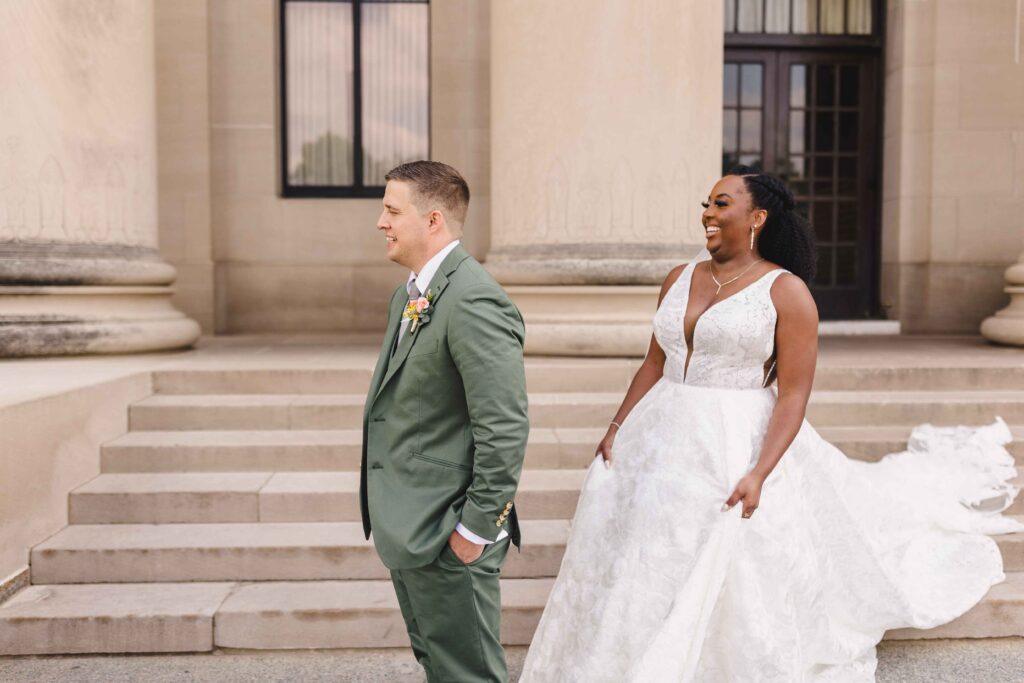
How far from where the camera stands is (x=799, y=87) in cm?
1099

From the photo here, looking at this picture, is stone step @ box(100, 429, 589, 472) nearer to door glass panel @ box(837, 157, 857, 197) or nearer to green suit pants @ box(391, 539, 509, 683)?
green suit pants @ box(391, 539, 509, 683)

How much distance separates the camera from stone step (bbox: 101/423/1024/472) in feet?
19.1

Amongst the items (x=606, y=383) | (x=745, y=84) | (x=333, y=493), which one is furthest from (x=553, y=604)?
(x=745, y=84)

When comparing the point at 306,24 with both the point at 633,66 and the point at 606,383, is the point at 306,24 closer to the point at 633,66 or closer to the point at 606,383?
the point at 633,66

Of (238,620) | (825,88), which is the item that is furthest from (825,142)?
(238,620)

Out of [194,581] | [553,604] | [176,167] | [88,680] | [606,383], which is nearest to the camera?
[553,604]

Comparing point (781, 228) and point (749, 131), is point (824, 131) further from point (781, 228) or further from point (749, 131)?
point (781, 228)

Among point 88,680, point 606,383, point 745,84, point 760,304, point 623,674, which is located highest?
point 745,84

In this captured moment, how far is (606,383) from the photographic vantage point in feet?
22.2

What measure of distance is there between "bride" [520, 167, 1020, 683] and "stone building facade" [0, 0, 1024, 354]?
3211 mm

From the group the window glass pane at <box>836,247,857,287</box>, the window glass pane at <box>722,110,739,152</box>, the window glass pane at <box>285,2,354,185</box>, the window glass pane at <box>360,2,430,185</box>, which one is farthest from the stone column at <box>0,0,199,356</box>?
the window glass pane at <box>836,247,857,287</box>

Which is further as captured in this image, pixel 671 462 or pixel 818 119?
pixel 818 119

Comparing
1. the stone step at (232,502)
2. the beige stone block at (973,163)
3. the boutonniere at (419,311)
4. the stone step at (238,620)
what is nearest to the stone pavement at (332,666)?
the stone step at (238,620)

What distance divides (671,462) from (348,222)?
7.41 m
